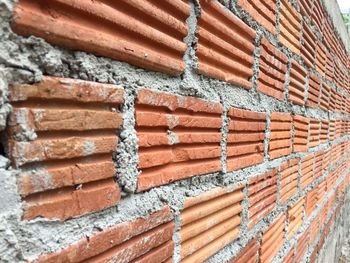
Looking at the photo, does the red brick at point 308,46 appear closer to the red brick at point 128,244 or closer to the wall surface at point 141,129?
the wall surface at point 141,129

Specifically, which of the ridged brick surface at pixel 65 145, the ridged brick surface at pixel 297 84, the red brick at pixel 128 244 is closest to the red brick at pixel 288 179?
the ridged brick surface at pixel 297 84

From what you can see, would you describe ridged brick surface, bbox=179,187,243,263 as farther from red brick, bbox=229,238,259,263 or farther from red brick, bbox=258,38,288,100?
red brick, bbox=258,38,288,100

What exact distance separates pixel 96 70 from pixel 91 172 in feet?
0.40

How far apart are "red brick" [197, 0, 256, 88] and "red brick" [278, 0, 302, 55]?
309 mm

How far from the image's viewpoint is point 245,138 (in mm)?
1045

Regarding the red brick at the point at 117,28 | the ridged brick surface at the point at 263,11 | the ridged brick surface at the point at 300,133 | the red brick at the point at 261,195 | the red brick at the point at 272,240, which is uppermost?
the ridged brick surface at the point at 263,11

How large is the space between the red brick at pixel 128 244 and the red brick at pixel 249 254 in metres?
0.37

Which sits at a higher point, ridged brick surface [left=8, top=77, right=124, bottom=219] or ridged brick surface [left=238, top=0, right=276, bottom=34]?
ridged brick surface [left=238, top=0, right=276, bottom=34]

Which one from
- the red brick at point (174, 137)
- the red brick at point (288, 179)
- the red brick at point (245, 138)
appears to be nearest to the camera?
the red brick at point (174, 137)

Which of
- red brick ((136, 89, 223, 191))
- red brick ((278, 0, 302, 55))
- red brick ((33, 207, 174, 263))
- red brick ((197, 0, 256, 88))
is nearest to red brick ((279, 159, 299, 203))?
red brick ((278, 0, 302, 55))

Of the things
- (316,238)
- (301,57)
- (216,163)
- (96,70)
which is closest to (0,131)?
(96,70)

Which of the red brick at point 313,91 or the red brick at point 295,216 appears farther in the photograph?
the red brick at point 313,91

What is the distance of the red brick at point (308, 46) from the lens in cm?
Answer: 159

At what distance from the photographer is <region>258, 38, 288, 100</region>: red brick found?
44.6 inches
